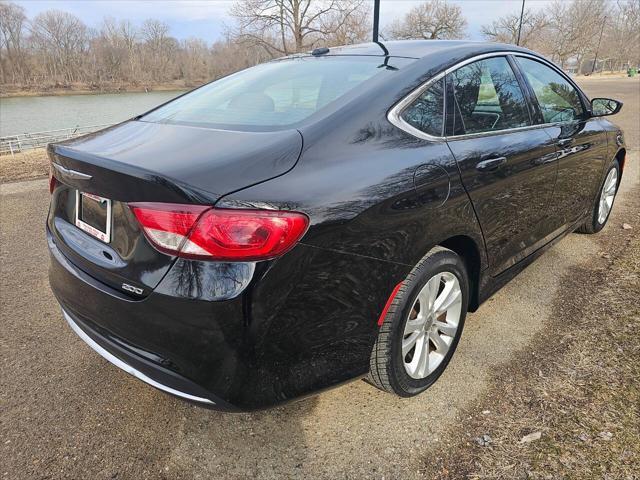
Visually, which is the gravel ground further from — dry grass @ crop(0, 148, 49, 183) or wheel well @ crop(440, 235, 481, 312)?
dry grass @ crop(0, 148, 49, 183)

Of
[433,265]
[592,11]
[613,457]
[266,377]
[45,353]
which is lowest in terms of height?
[45,353]

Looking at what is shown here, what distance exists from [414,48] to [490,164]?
2.58 feet

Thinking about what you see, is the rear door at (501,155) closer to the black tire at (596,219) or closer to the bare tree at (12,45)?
the black tire at (596,219)

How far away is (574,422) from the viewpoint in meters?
2.14

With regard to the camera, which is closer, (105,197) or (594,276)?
(105,197)

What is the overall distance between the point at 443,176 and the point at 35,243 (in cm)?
402

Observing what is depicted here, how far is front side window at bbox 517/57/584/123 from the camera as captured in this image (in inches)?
121

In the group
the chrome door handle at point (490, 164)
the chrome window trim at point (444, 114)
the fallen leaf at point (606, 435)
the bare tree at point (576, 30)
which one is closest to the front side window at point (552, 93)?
the chrome window trim at point (444, 114)

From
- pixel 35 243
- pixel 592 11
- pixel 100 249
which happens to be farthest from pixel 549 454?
pixel 592 11

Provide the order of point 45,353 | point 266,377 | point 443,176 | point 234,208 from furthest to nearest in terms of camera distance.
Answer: point 45,353 < point 443,176 < point 266,377 < point 234,208

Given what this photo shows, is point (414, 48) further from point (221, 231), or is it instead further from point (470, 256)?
point (221, 231)

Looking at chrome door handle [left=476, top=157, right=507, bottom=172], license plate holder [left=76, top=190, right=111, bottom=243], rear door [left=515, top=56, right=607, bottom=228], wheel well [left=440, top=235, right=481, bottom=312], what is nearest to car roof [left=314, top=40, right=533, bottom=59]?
rear door [left=515, top=56, right=607, bottom=228]

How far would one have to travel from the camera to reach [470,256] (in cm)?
250

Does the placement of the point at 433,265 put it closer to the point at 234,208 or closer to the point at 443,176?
the point at 443,176
